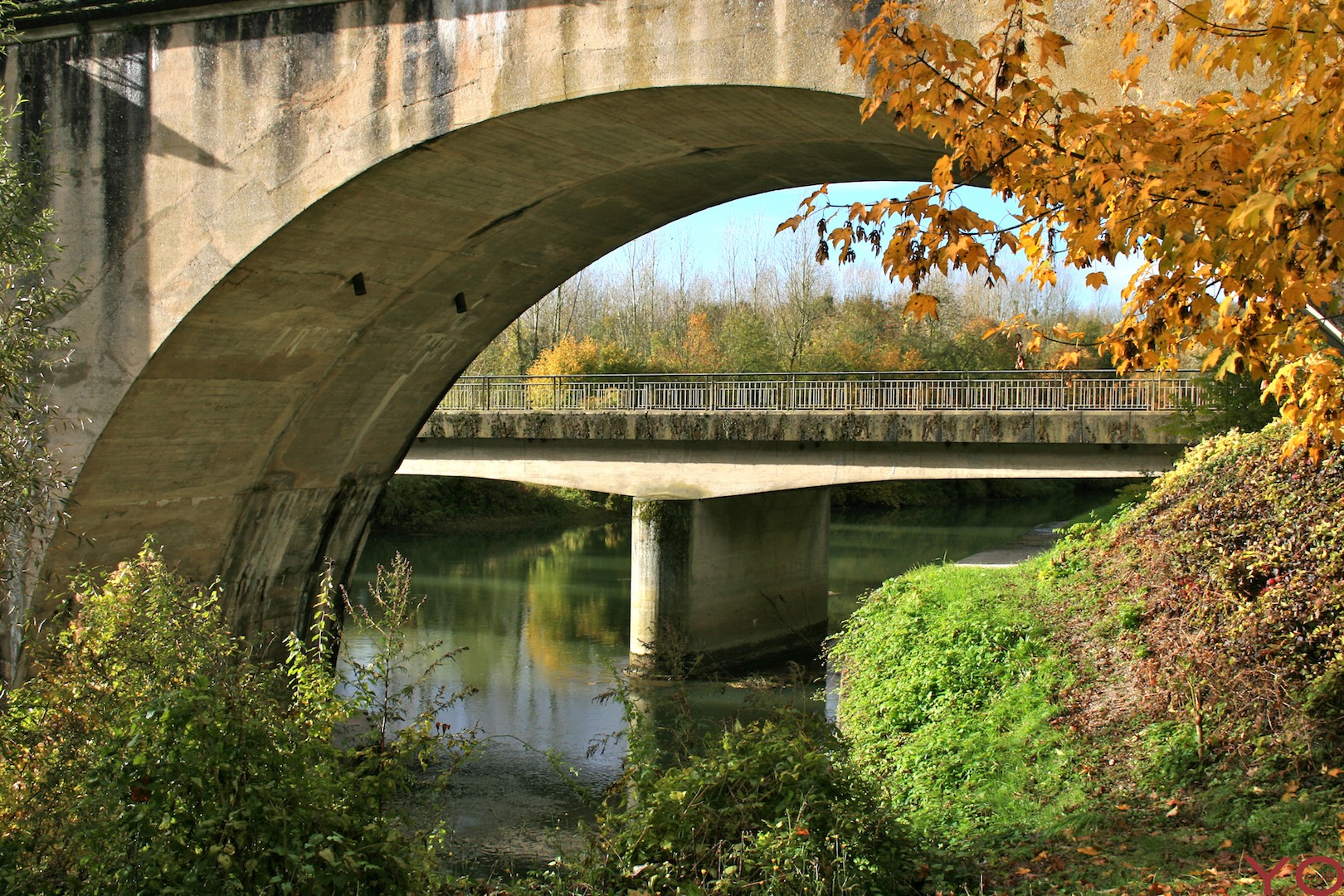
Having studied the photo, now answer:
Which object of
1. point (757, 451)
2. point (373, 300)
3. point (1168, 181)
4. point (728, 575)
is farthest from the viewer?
point (728, 575)

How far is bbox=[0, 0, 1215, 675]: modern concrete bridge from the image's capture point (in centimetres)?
594

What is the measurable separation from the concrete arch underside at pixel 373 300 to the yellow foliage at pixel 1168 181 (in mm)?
2183

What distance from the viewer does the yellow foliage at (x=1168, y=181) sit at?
2.97 metres

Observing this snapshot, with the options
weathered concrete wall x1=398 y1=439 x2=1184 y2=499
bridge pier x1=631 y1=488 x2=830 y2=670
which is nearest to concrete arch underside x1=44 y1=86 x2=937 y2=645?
bridge pier x1=631 y1=488 x2=830 y2=670

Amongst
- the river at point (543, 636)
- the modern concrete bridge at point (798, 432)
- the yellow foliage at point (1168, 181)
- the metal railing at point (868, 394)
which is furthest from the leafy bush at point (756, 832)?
the modern concrete bridge at point (798, 432)

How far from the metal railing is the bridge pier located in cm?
201

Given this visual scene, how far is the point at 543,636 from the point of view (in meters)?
20.1

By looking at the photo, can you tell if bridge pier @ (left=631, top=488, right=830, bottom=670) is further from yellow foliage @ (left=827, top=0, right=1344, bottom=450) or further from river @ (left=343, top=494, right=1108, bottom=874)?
yellow foliage @ (left=827, top=0, right=1344, bottom=450)

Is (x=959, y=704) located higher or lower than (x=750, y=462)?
lower

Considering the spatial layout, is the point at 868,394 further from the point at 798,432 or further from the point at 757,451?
the point at 757,451

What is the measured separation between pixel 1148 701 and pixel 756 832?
12.5ft

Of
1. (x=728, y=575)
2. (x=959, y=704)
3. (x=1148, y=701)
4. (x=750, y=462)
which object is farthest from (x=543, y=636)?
(x=1148, y=701)

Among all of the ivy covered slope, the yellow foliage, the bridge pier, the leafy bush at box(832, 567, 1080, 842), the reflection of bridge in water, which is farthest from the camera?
the bridge pier

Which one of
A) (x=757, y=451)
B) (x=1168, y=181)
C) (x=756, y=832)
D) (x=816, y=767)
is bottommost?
(x=757, y=451)
